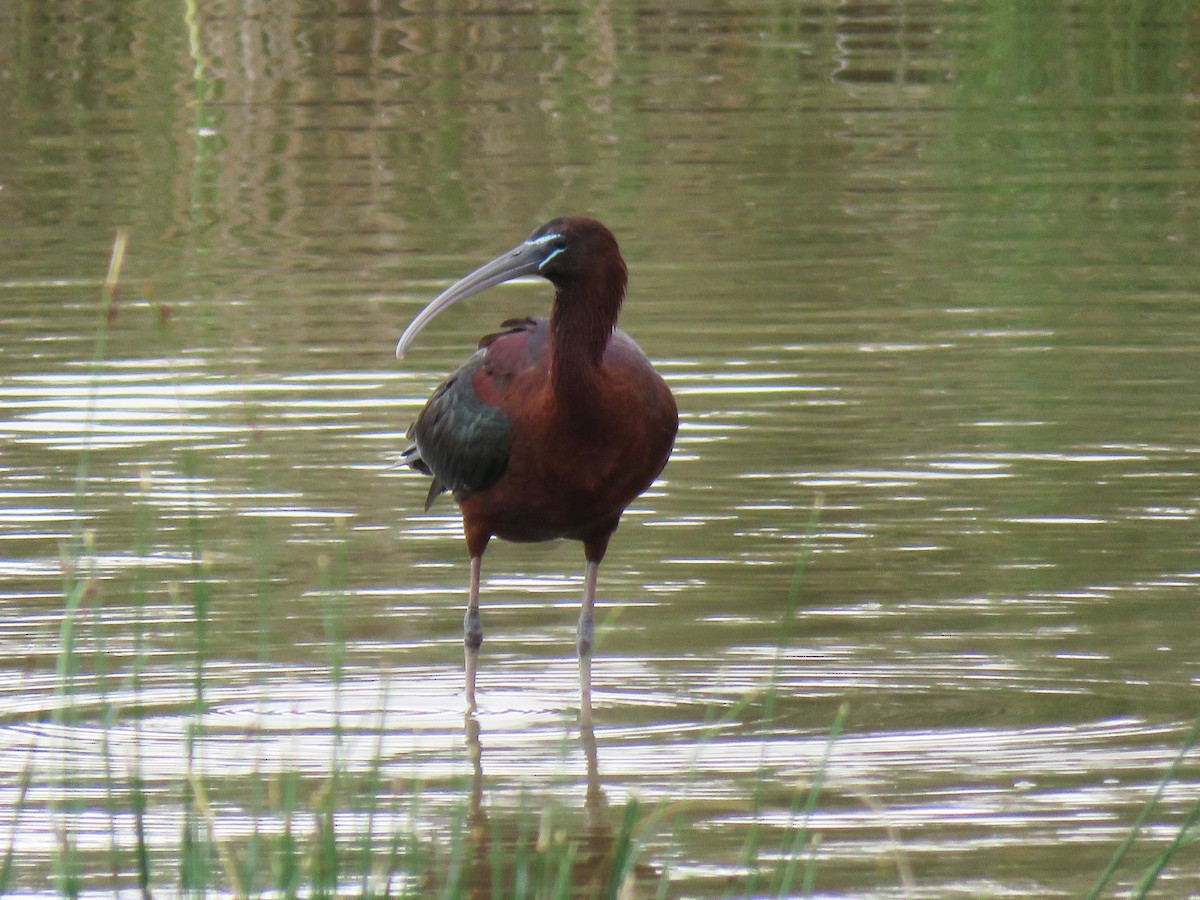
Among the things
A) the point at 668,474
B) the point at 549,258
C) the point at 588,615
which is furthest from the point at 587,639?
the point at 668,474

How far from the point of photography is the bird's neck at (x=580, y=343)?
24.6 feet

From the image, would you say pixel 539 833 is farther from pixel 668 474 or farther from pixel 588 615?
pixel 668 474

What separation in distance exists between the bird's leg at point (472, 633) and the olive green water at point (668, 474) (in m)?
0.09

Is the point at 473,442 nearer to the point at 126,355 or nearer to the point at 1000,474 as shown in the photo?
the point at 1000,474

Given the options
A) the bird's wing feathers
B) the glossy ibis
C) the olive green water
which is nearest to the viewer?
the olive green water

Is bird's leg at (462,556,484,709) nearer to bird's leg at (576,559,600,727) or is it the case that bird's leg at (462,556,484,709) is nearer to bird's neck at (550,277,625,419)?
bird's leg at (576,559,600,727)

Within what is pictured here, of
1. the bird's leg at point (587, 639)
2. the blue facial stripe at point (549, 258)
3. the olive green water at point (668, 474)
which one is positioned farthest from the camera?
the blue facial stripe at point (549, 258)

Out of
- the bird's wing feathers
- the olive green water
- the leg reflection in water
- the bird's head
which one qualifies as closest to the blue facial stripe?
the bird's head

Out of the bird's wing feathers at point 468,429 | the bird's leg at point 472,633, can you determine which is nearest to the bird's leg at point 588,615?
the bird's leg at point 472,633

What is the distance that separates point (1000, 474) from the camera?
33.3 feet

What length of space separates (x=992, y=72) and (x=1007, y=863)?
1972 centimetres

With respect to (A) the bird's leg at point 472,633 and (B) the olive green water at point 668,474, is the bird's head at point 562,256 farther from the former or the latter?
(B) the olive green water at point 668,474

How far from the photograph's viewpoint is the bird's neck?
24.6 feet

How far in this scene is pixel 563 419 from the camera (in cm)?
753
